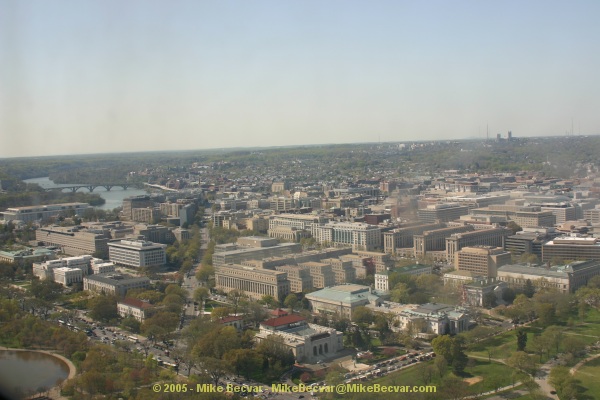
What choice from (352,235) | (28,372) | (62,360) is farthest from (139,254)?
(28,372)

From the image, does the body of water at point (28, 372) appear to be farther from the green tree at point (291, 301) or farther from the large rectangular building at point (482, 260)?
the large rectangular building at point (482, 260)

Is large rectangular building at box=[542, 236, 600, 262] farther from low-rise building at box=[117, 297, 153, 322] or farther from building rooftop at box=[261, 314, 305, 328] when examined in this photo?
low-rise building at box=[117, 297, 153, 322]

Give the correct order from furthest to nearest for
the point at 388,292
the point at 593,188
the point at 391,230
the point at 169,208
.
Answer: the point at 169,208 < the point at 593,188 < the point at 391,230 < the point at 388,292

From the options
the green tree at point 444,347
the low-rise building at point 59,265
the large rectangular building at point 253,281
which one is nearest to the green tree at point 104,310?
the large rectangular building at point 253,281

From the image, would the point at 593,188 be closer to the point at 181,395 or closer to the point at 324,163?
the point at 181,395

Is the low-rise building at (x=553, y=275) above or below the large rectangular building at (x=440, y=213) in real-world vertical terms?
below

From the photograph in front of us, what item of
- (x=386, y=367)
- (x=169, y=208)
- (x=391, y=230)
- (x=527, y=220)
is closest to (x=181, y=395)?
(x=386, y=367)
